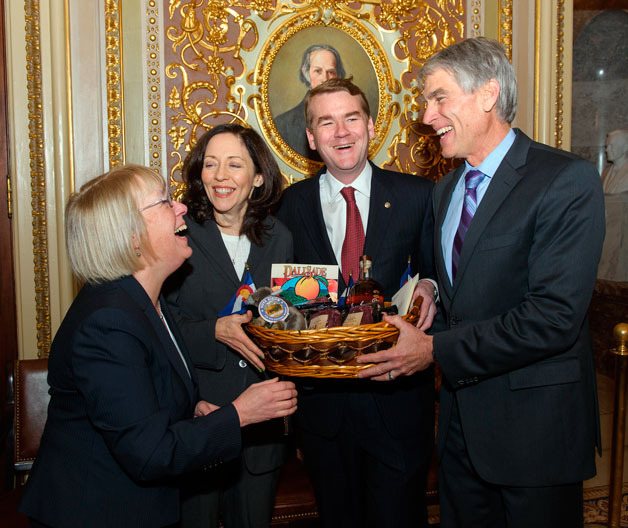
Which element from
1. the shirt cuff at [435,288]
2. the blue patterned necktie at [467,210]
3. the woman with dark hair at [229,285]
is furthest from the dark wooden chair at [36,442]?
the blue patterned necktie at [467,210]

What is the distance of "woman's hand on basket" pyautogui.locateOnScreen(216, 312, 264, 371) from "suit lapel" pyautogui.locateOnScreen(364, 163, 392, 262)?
2.03ft

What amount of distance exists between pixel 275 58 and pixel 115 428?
2833mm

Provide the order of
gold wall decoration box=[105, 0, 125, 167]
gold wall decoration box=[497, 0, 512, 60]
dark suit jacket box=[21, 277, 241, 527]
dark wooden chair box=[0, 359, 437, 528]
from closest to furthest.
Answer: dark suit jacket box=[21, 277, 241, 527] < dark wooden chair box=[0, 359, 437, 528] < gold wall decoration box=[105, 0, 125, 167] < gold wall decoration box=[497, 0, 512, 60]

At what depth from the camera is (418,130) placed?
4.14 metres

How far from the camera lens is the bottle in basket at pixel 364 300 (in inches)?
79.7

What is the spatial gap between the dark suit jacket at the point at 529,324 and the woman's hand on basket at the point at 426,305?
0.16 meters

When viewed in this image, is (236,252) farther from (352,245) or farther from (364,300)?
(364,300)

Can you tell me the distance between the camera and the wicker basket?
1.88 metres

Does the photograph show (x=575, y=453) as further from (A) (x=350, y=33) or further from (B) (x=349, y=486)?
(A) (x=350, y=33)

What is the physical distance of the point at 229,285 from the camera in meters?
2.41

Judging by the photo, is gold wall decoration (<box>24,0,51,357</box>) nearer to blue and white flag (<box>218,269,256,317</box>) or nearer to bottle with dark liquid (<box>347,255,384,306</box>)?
blue and white flag (<box>218,269,256,317</box>)

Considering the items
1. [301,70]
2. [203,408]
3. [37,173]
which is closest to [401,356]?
[203,408]

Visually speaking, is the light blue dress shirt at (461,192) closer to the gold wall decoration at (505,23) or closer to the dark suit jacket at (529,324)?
the dark suit jacket at (529,324)

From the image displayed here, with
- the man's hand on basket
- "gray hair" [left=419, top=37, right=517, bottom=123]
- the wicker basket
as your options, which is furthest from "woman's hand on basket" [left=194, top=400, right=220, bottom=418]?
"gray hair" [left=419, top=37, right=517, bottom=123]
